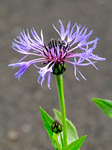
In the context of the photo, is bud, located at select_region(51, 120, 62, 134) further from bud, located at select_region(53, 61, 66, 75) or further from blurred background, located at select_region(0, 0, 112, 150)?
blurred background, located at select_region(0, 0, 112, 150)

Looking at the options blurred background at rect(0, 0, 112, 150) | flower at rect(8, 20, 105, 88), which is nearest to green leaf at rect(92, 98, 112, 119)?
flower at rect(8, 20, 105, 88)

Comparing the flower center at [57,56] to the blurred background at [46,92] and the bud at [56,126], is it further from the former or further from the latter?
the blurred background at [46,92]

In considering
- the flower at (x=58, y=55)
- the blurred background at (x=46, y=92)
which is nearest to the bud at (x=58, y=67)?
the flower at (x=58, y=55)

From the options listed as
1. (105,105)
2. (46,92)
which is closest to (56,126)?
(105,105)

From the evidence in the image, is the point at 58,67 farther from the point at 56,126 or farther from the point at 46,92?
the point at 46,92

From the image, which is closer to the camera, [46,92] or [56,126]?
[56,126]

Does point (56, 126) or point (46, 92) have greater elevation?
point (46, 92)

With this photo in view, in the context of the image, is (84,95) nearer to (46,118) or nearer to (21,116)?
(21,116)

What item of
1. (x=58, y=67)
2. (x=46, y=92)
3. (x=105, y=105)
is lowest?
(x=105, y=105)
